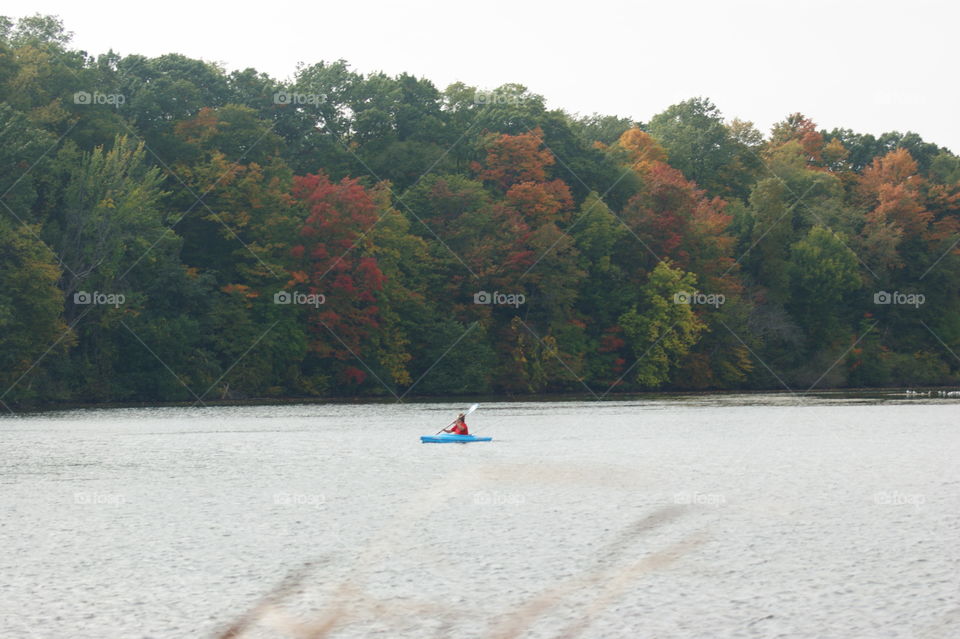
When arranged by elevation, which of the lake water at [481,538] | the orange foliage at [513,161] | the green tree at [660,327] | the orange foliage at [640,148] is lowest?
the lake water at [481,538]

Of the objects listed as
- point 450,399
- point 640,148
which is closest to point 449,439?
point 450,399

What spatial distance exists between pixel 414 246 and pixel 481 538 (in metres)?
63.6

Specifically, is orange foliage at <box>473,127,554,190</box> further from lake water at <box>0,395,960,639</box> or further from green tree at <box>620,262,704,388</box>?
lake water at <box>0,395,960,639</box>

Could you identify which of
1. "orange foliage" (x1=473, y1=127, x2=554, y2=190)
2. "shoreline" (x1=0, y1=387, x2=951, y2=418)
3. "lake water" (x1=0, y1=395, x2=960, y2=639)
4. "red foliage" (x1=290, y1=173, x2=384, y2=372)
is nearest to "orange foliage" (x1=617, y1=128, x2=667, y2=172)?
"orange foliage" (x1=473, y1=127, x2=554, y2=190)

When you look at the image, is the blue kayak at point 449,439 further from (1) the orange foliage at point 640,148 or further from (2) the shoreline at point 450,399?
(1) the orange foliage at point 640,148

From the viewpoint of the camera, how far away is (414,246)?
85.4 meters

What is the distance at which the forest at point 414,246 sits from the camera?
238 ft

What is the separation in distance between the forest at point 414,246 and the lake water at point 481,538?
92.6 ft

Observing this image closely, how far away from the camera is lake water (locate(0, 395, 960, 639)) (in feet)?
53.3

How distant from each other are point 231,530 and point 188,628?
8252mm

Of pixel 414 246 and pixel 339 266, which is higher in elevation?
pixel 414 246

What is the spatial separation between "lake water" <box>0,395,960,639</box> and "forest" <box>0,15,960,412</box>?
2821 centimetres

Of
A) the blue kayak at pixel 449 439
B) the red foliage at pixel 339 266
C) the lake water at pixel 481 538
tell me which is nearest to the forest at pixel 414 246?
the red foliage at pixel 339 266

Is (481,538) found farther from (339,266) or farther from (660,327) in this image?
(660,327)
